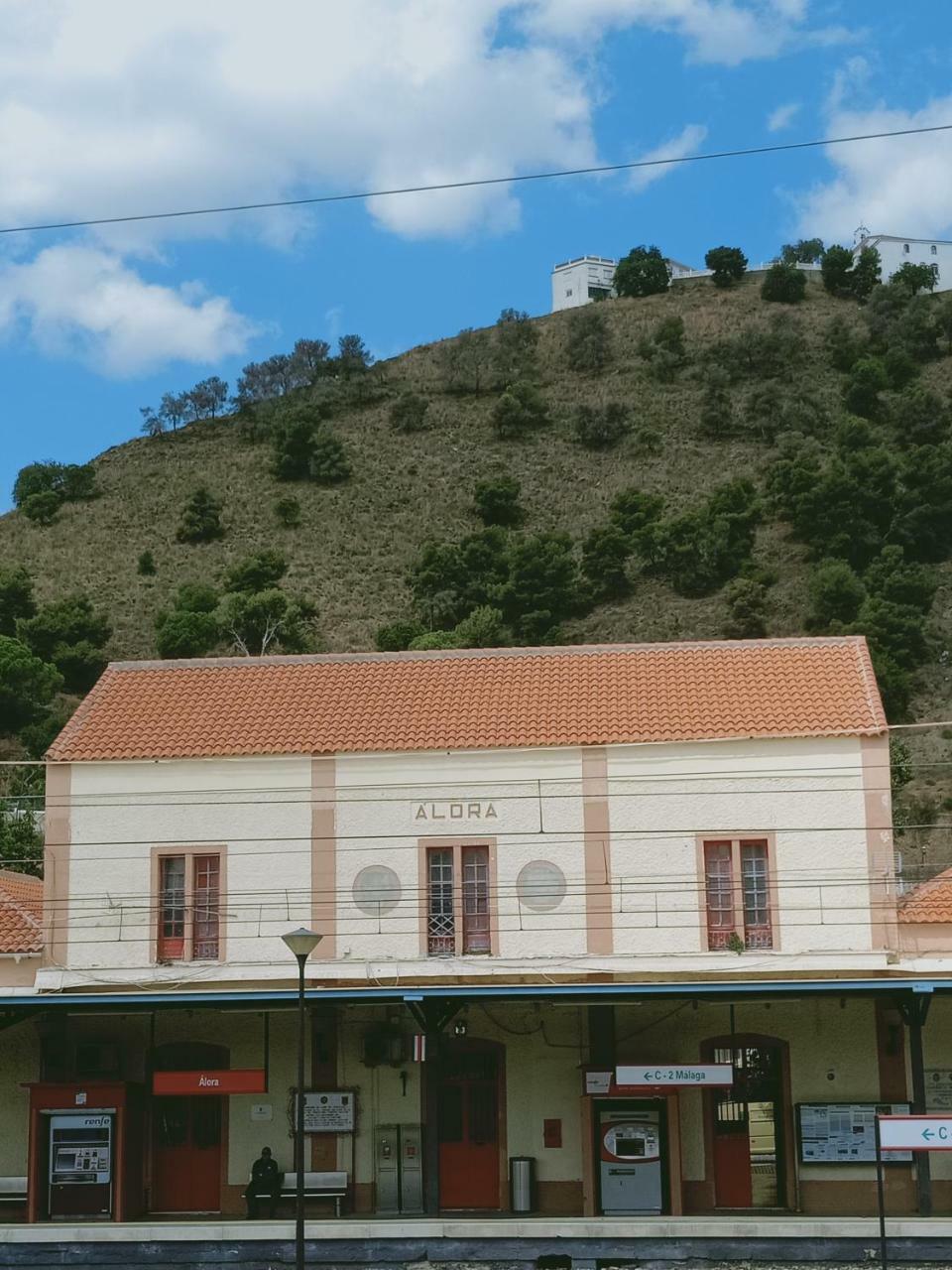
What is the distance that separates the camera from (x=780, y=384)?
311ft

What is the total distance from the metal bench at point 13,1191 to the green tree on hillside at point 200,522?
199ft

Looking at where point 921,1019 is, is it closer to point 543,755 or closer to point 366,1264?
point 543,755

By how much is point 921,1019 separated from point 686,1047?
3846mm

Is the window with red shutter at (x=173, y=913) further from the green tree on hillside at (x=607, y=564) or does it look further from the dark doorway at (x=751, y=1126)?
the green tree on hillside at (x=607, y=564)

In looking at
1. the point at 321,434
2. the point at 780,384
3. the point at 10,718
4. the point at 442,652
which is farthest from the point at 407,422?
the point at 442,652

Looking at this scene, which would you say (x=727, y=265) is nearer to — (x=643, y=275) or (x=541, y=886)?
(x=643, y=275)

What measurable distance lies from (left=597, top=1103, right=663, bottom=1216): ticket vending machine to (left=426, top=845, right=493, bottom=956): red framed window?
3.12 meters

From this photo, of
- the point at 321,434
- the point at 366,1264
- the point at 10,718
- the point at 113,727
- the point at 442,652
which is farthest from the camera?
the point at 321,434

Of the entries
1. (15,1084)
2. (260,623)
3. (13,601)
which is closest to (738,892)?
(15,1084)

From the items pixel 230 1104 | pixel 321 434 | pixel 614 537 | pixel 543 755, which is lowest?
pixel 230 1104

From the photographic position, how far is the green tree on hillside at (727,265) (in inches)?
4604

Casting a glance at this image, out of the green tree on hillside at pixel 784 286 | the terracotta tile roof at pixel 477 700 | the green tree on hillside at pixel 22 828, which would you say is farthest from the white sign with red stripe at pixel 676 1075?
the green tree on hillside at pixel 784 286

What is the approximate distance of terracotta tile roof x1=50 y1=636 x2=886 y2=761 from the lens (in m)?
23.8

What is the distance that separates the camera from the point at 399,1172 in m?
23.2
